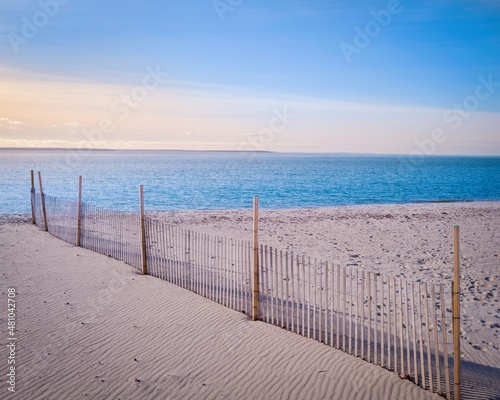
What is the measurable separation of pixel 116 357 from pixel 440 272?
9001 mm

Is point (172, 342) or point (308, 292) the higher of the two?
point (308, 292)

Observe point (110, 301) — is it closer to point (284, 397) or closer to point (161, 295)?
point (161, 295)

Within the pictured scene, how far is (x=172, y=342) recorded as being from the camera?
635 cm

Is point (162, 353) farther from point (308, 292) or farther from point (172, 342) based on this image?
point (308, 292)

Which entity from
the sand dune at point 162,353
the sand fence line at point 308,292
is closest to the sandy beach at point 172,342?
the sand dune at point 162,353

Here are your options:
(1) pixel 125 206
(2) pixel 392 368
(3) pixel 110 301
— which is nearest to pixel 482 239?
(2) pixel 392 368
